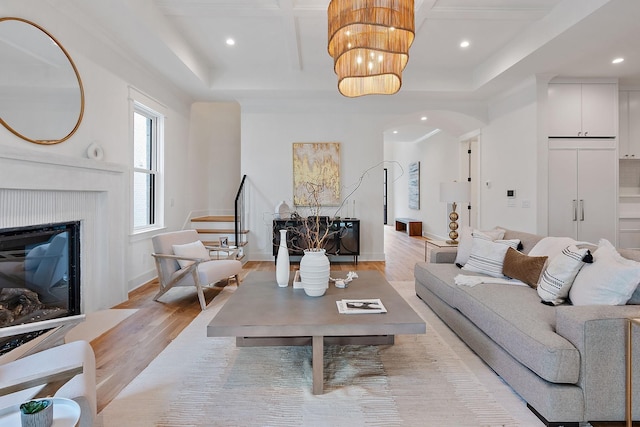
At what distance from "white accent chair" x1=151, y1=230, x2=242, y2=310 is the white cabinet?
466 centimetres

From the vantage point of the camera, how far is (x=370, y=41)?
Answer: 7.76ft

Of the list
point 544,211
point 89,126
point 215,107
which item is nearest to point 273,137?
point 215,107

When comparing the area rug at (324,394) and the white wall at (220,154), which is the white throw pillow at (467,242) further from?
the white wall at (220,154)

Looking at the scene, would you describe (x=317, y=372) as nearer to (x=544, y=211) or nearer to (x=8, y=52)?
(x=8, y=52)

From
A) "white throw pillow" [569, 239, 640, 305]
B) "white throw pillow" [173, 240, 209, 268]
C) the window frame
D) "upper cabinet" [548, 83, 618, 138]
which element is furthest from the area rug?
"upper cabinet" [548, 83, 618, 138]

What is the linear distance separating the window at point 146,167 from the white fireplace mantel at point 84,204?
613mm

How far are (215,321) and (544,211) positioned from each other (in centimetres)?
474

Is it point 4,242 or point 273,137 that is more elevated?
point 273,137

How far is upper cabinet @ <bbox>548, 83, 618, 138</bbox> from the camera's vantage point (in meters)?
4.60

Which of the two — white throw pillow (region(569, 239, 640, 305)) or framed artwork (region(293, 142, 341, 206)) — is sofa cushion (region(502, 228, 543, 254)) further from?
framed artwork (region(293, 142, 341, 206))

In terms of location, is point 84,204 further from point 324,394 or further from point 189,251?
point 324,394

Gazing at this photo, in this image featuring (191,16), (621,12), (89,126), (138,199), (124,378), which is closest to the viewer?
(124,378)

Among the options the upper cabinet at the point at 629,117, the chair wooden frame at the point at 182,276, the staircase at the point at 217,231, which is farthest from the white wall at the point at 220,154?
the upper cabinet at the point at 629,117

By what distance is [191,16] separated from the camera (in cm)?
367
